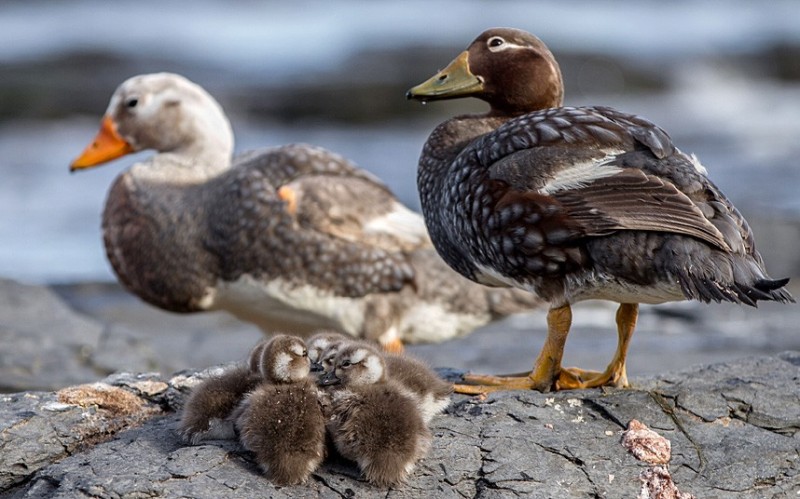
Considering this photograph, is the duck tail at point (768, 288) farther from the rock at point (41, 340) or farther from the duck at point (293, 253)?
the rock at point (41, 340)

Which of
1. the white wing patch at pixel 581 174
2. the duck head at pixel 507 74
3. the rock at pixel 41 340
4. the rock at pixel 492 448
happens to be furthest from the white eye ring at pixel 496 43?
the rock at pixel 41 340

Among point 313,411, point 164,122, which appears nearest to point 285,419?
point 313,411

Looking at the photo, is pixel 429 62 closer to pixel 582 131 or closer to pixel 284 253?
pixel 284 253

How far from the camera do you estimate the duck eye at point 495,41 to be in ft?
18.9

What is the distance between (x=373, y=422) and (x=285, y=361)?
0.37 m

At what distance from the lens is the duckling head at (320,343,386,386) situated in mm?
4094

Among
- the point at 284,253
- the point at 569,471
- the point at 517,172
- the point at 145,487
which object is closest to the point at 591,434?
the point at 569,471

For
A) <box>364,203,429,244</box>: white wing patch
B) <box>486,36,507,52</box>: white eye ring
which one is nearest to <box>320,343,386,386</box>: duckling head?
<box>486,36,507,52</box>: white eye ring

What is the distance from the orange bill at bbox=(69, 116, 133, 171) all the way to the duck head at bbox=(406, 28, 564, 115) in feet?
11.5

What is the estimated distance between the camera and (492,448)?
4.26 meters

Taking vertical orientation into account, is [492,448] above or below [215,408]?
below

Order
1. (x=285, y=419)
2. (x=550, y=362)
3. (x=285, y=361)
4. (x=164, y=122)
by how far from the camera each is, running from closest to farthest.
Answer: (x=285, y=419)
(x=285, y=361)
(x=550, y=362)
(x=164, y=122)

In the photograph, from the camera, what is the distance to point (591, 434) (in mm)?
4375

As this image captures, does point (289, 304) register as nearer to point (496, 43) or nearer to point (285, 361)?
point (496, 43)
